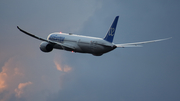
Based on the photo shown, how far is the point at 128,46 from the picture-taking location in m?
81.3

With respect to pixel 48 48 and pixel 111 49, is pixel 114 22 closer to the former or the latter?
pixel 111 49

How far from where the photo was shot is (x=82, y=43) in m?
86.1

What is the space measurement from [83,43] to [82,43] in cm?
31

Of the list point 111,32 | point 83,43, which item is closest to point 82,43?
point 83,43

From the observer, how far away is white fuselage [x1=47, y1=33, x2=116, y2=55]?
82750 mm

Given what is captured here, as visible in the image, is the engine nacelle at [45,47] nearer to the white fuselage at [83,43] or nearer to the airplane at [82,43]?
the airplane at [82,43]

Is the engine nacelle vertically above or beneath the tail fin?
beneath

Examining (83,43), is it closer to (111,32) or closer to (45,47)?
(111,32)

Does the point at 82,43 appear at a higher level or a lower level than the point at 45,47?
higher

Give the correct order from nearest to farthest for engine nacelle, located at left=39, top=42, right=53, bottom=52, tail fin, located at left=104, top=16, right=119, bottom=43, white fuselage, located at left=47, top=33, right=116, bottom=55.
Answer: tail fin, located at left=104, top=16, right=119, bottom=43 < white fuselage, located at left=47, top=33, right=116, bottom=55 < engine nacelle, located at left=39, top=42, right=53, bottom=52

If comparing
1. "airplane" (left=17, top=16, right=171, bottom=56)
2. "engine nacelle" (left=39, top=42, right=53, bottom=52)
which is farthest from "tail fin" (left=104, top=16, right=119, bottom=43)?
"engine nacelle" (left=39, top=42, right=53, bottom=52)

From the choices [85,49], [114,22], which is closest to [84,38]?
[85,49]

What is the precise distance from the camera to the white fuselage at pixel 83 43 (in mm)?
82750

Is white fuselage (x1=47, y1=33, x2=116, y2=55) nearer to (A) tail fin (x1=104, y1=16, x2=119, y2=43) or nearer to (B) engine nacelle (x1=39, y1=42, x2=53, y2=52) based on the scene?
(A) tail fin (x1=104, y1=16, x2=119, y2=43)
